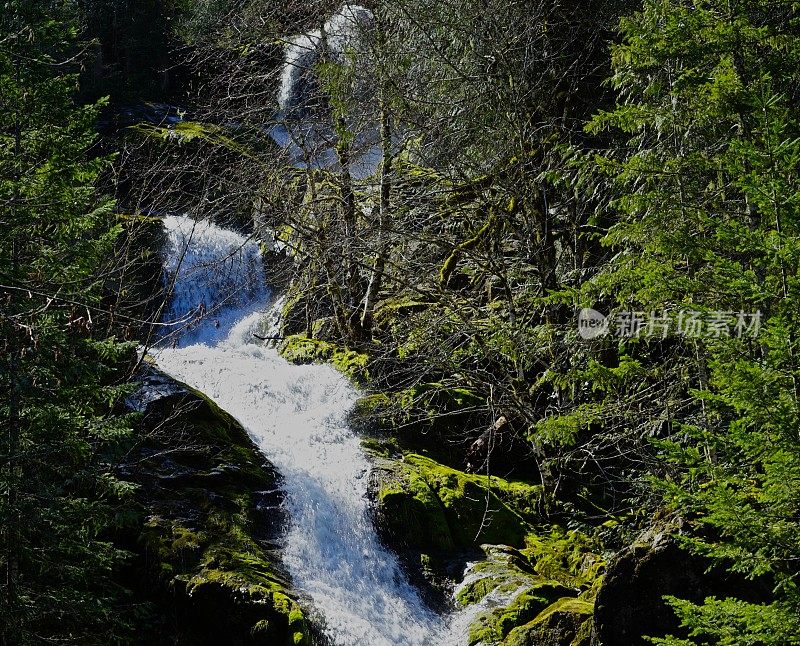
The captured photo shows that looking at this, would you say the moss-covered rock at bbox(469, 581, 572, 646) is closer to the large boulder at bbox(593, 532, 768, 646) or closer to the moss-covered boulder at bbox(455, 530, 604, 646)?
the moss-covered boulder at bbox(455, 530, 604, 646)

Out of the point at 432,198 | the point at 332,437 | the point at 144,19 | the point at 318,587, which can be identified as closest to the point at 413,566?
the point at 318,587

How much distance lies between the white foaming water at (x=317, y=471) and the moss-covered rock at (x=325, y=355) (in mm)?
200

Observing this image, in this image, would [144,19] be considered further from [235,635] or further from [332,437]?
[235,635]

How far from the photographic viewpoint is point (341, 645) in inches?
311

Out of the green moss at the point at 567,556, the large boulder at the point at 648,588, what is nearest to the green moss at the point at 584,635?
the large boulder at the point at 648,588

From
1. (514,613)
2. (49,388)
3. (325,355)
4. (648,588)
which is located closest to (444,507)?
(514,613)

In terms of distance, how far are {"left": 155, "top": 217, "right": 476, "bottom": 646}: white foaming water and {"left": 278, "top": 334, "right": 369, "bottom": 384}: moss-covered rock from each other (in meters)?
0.20

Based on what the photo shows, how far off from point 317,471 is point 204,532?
2351 millimetres

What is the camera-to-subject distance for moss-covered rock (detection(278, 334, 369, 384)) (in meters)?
13.2

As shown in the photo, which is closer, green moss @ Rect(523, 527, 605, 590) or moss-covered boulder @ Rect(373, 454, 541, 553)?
green moss @ Rect(523, 527, 605, 590)

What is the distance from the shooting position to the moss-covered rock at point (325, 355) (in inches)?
519

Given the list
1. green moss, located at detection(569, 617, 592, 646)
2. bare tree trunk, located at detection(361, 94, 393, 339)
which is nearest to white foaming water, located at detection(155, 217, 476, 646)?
bare tree trunk, located at detection(361, 94, 393, 339)

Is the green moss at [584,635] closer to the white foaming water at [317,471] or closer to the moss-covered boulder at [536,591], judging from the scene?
the moss-covered boulder at [536,591]

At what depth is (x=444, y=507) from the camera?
33.8 feet
